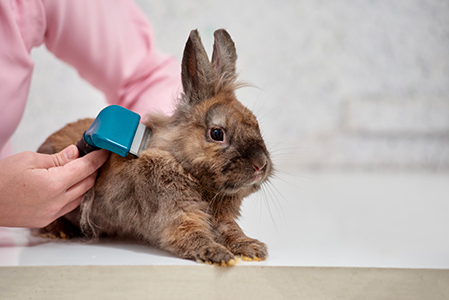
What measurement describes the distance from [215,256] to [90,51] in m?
0.88

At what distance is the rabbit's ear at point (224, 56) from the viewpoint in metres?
0.84

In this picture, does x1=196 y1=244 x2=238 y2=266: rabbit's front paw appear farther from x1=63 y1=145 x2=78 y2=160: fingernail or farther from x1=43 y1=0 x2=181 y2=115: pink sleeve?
x1=43 y1=0 x2=181 y2=115: pink sleeve

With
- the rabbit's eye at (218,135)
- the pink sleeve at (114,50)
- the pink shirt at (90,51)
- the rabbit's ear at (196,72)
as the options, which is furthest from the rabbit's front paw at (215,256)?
the pink sleeve at (114,50)

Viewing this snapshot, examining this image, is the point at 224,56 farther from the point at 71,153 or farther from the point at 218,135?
the point at 71,153

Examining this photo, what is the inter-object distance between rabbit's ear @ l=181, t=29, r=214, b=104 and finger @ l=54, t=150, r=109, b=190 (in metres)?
0.21

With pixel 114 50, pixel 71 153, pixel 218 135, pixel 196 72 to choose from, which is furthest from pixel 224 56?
pixel 114 50

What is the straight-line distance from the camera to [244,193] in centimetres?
79

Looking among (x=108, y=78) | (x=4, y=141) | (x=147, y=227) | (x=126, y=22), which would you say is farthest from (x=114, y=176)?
(x=126, y=22)

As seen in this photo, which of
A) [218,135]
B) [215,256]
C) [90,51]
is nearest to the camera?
[215,256]

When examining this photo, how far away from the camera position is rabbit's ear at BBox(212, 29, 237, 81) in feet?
2.75

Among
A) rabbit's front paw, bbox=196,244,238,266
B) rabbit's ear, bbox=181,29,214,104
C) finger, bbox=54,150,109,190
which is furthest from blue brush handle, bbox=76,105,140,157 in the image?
rabbit's front paw, bbox=196,244,238,266

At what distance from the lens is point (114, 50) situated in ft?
4.27

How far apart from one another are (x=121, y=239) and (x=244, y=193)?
29cm

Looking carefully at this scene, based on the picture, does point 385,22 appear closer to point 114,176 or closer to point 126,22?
point 126,22
